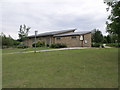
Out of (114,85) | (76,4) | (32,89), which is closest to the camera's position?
(32,89)

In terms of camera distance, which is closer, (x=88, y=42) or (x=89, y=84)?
(x=89, y=84)

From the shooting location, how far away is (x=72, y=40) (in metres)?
26.6

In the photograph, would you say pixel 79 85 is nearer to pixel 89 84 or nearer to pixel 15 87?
pixel 89 84

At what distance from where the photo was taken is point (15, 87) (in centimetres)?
353

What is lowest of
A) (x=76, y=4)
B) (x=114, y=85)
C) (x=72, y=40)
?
(x=114, y=85)

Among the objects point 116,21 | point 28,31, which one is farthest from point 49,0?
point 28,31

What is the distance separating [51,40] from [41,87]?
27.0m

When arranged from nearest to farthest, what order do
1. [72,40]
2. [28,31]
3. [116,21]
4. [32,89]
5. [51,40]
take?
1. [32,89]
2. [116,21]
3. [72,40]
4. [51,40]
5. [28,31]

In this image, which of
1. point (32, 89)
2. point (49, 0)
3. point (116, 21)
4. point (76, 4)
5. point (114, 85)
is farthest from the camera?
point (76, 4)

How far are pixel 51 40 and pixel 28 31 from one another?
2202 cm

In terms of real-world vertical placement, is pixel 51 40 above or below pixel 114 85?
above

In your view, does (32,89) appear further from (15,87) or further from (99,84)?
(99,84)

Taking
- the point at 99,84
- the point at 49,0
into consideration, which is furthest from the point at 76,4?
the point at 99,84

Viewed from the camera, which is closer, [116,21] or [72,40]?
[116,21]
